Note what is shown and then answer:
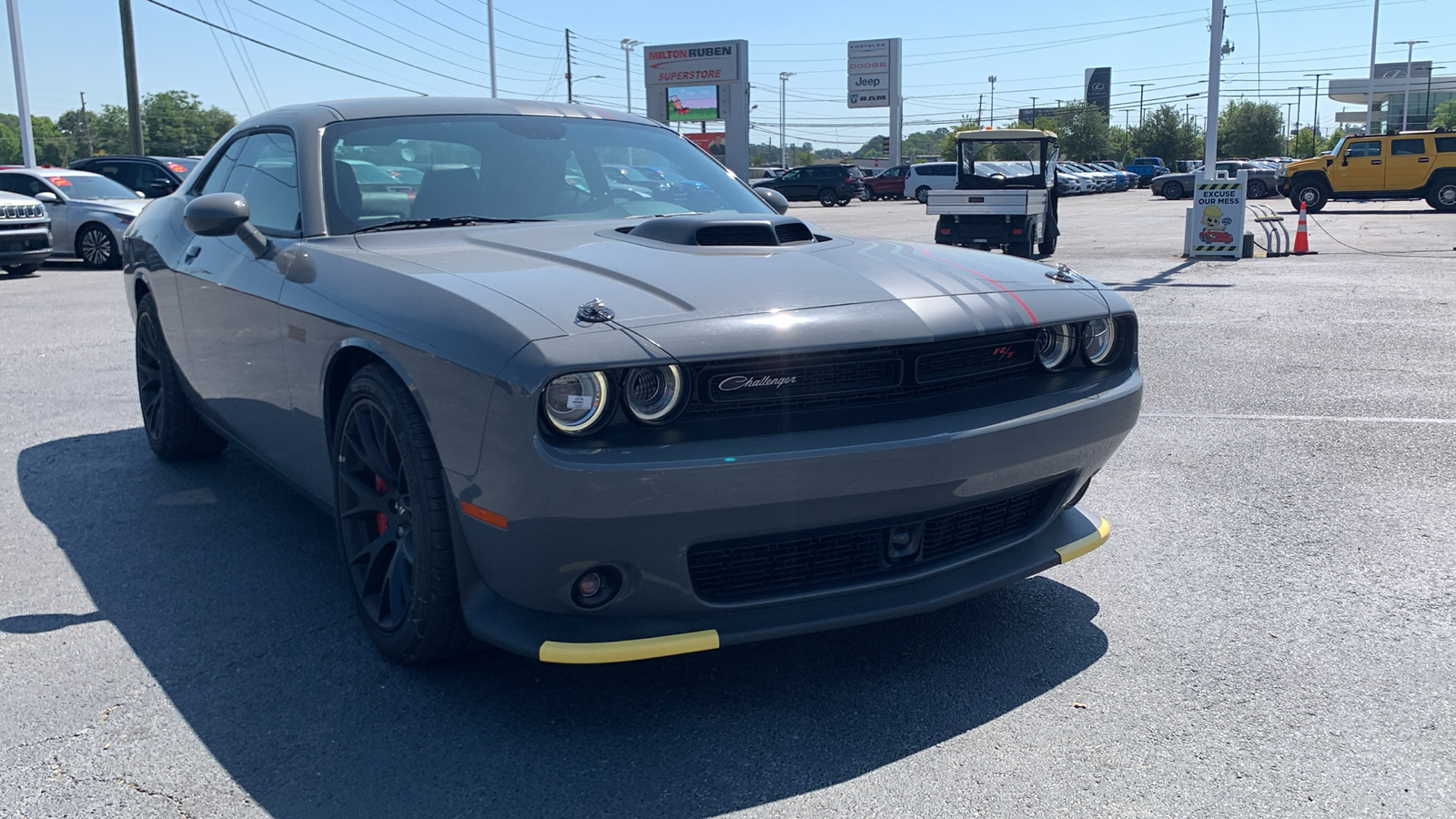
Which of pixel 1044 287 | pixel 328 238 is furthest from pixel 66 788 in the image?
pixel 1044 287

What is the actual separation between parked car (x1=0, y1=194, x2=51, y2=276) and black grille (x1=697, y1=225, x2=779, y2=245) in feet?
44.5

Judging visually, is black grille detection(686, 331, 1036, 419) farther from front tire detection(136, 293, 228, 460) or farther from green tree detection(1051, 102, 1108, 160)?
green tree detection(1051, 102, 1108, 160)

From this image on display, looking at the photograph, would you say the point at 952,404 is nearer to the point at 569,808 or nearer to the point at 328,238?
the point at 569,808

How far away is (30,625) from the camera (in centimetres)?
330

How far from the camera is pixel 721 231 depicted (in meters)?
3.25

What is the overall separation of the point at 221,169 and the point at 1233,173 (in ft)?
141

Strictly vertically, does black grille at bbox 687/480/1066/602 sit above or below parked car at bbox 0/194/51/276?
below

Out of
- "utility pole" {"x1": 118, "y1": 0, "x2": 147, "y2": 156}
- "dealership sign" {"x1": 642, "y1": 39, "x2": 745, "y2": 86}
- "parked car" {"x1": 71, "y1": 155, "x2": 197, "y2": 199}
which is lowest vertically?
"parked car" {"x1": 71, "y1": 155, "x2": 197, "y2": 199}

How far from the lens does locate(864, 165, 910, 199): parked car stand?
4962 cm

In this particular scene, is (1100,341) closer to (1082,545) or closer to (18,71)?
(1082,545)

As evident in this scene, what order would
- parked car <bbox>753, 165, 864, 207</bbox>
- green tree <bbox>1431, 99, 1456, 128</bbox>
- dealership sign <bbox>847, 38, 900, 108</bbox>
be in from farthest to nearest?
green tree <bbox>1431, 99, 1456, 128</bbox> → dealership sign <bbox>847, 38, 900, 108</bbox> → parked car <bbox>753, 165, 864, 207</bbox>

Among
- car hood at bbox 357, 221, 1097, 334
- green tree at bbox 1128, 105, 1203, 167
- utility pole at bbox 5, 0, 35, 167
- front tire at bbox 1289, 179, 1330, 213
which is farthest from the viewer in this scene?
green tree at bbox 1128, 105, 1203, 167

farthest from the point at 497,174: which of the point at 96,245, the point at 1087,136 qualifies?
the point at 1087,136

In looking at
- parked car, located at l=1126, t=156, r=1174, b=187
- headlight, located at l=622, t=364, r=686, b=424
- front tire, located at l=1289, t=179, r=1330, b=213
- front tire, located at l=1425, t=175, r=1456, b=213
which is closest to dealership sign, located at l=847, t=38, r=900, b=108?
parked car, located at l=1126, t=156, r=1174, b=187
